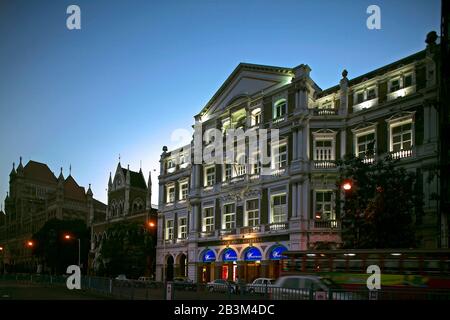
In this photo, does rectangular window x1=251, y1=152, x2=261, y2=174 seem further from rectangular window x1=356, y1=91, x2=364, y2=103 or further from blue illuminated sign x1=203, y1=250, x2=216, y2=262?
rectangular window x1=356, y1=91, x2=364, y2=103

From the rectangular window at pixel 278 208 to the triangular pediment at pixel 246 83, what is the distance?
10.0m

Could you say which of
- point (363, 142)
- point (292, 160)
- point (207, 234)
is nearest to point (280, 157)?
point (292, 160)

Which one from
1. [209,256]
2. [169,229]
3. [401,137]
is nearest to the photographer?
[401,137]

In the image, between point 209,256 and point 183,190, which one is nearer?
point 209,256

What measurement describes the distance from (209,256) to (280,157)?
12.8 m

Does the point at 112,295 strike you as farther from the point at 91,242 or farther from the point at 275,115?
the point at 91,242

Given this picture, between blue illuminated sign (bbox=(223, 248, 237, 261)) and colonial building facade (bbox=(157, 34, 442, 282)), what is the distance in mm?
154

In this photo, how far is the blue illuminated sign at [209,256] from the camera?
49719 millimetres

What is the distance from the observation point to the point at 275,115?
151 ft

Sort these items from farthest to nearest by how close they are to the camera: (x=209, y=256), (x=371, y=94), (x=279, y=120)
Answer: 1. (x=209, y=256)
2. (x=279, y=120)
3. (x=371, y=94)

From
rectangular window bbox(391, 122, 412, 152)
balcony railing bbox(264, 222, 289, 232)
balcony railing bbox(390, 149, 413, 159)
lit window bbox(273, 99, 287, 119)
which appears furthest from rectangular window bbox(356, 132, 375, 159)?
balcony railing bbox(264, 222, 289, 232)

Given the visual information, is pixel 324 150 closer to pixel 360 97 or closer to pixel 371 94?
pixel 360 97

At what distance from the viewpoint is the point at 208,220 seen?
5194cm
